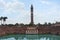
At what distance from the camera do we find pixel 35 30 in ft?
169

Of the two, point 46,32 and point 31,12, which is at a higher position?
point 31,12

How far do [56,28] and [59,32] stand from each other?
3.30 meters

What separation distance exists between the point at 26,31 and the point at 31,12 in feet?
34.1

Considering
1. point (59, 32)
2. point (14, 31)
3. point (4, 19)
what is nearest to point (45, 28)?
point (59, 32)

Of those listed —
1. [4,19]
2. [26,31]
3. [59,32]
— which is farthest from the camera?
[4,19]

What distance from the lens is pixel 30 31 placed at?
170 feet

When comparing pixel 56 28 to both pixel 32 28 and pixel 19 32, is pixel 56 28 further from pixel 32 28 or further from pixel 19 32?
pixel 19 32

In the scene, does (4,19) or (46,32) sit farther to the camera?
(4,19)

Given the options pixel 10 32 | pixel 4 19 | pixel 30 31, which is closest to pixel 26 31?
pixel 30 31

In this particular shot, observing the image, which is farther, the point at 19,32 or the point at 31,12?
the point at 31,12

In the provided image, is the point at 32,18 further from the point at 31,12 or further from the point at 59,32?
the point at 59,32

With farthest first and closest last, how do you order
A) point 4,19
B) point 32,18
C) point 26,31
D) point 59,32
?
point 32,18 < point 4,19 < point 26,31 < point 59,32

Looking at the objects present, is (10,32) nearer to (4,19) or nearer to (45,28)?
(4,19)

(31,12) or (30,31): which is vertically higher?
(31,12)
